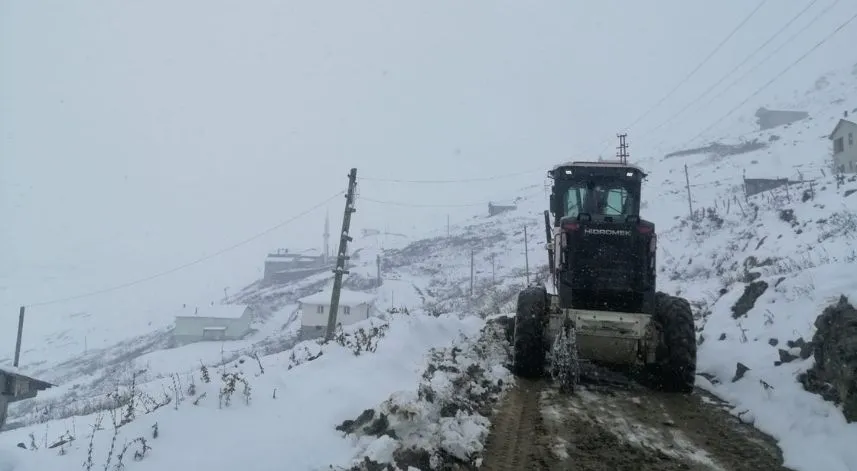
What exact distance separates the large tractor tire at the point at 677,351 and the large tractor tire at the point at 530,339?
6.01 ft

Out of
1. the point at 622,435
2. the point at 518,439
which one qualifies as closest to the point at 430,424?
the point at 518,439

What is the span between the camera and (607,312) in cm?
Result: 766

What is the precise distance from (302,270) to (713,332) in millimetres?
78818

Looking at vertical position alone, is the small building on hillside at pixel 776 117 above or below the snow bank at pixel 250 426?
above

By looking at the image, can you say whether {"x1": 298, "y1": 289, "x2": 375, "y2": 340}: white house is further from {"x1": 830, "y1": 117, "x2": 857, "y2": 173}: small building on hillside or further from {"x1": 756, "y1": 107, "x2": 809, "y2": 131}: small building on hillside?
{"x1": 756, "y1": 107, "x2": 809, "y2": 131}: small building on hillside

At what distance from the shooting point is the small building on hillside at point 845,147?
4006cm

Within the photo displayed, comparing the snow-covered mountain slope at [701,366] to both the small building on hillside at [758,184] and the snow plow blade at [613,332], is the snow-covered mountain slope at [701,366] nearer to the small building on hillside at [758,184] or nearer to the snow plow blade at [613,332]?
the snow plow blade at [613,332]

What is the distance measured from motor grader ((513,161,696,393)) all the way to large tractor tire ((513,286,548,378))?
0.02 m

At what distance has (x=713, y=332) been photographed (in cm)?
984

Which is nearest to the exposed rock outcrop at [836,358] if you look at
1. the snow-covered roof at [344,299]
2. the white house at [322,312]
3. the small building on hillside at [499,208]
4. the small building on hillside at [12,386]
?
the small building on hillside at [12,386]

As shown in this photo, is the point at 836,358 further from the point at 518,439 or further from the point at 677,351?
the point at 518,439

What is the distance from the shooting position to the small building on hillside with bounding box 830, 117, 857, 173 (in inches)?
Result: 1577

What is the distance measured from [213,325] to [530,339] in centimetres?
6204

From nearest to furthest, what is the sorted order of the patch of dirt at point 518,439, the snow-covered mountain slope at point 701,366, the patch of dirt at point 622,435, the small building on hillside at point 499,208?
1. the snow-covered mountain slope at point 701,366
2. the patch of dirt at point 518,439
3. the patch of dirt at point 622,435
4. the small building on hillside at point 499,208
